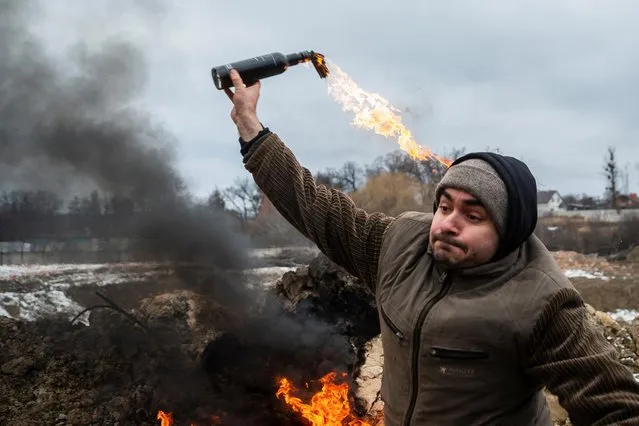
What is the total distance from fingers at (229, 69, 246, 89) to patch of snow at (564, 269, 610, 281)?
18129 millimetres

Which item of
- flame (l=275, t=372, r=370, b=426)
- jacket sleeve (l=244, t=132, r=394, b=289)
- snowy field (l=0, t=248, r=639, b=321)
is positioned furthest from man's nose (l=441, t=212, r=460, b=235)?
snowy field (l=0, t=248, r=639, b=321)

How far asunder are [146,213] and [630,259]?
20969 mm

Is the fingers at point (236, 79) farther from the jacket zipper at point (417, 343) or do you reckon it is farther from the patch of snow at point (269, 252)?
the patch of snow at point (269, 252)

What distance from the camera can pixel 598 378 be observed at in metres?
1.62

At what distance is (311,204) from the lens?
2.37m

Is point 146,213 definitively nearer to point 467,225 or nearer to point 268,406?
point 268,406

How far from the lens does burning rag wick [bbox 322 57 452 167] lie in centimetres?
387

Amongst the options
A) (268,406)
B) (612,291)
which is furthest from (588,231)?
(268,406)

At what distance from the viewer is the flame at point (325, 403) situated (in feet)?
18.1

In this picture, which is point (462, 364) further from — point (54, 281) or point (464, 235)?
point (54, 281)

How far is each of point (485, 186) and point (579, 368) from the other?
65cm

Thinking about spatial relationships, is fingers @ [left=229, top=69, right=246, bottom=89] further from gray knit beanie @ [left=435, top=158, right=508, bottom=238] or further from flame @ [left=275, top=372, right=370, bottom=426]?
flame @ [left=275, top=372, right=370, bottom=426]

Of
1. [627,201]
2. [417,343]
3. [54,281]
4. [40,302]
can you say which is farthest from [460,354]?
[627,201]

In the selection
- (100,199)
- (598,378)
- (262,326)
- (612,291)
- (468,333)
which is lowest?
(612,291)
